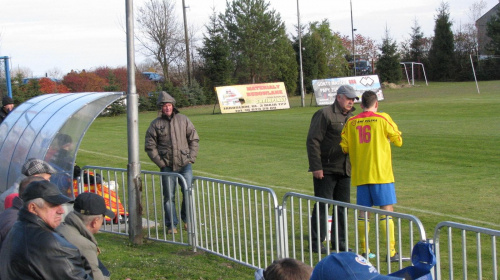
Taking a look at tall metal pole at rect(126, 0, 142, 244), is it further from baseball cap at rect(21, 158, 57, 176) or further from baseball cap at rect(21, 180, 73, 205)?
baseball cap at rect(21, 180, 73, 205)

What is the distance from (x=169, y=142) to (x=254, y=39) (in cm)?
5493

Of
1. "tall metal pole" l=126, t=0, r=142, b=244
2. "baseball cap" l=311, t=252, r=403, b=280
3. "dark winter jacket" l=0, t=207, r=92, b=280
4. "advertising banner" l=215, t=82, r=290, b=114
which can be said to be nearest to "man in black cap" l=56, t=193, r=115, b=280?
"dark winter jacket" l=0, t=207, r=92, b=280

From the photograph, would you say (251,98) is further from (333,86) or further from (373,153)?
(373,153)

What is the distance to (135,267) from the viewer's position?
23.5 ft

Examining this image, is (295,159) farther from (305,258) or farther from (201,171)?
(305,258)

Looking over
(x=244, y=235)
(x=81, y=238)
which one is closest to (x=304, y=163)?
(x=244, y=235)

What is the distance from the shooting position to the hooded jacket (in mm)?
9344

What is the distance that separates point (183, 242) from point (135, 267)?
1359 mm

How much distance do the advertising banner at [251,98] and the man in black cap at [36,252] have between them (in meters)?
35.3

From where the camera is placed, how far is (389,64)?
62.4 m

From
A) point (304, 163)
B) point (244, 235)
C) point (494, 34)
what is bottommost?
point (304, 163)

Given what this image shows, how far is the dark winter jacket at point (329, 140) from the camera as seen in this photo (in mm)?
7625

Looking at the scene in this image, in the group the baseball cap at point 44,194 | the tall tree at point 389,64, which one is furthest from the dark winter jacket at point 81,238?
the tall tree at point 389,64

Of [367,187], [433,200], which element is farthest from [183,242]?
[433,200]
